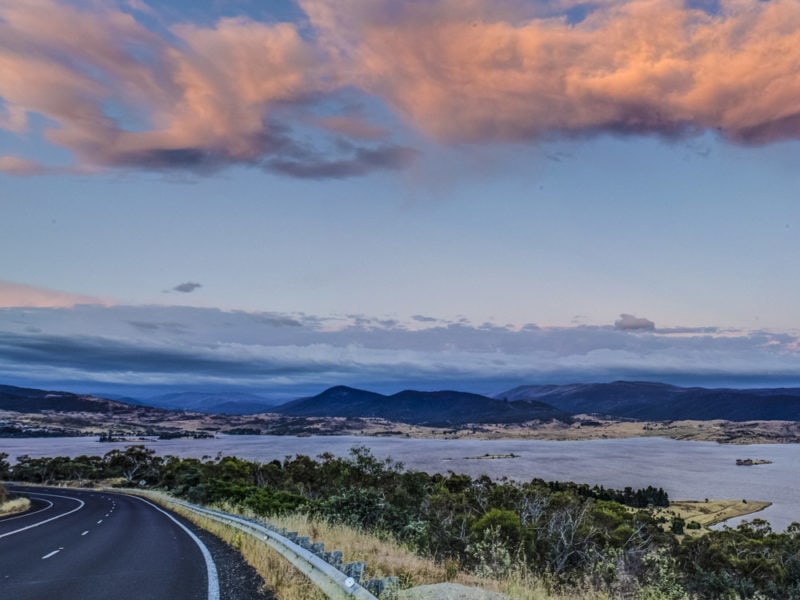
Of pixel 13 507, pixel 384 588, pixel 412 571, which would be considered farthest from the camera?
pixel 13 507

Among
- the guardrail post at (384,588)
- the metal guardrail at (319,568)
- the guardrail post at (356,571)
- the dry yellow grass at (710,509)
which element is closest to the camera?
the guardrail post at (384,588)

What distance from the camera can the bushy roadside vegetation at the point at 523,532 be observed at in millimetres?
13453

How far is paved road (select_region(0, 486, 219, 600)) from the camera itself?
10250 mm

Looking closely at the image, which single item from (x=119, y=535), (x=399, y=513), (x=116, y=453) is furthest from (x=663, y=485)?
(x=119, y=535)

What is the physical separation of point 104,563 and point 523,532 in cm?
1157

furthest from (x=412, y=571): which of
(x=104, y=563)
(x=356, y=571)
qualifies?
(x=104, y=563)

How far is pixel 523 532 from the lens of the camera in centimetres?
1841

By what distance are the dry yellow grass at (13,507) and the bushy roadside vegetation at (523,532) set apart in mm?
10159

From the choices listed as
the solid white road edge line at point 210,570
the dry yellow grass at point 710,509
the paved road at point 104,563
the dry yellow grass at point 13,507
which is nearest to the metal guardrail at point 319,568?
the solid white road edge line at point 210,570

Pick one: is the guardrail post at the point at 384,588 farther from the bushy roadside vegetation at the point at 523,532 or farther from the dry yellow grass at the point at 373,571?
the bushy roadside vegetation at the point at 523,532

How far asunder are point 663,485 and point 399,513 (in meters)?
114

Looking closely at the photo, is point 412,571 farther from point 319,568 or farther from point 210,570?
point 210,570

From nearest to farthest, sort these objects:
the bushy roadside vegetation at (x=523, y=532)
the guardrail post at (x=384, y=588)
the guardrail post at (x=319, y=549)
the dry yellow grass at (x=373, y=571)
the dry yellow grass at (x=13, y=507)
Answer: the guardrail post at (x=384, y=588) → the dry yellow grass at (x=373, y=571) → the guardrail post at (x=319, y=549) → the bushy roadside vegetation at (x=523, y=532) → the dry yellow grass at (x=13, y=507)

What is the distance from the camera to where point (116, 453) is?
106250 mm
